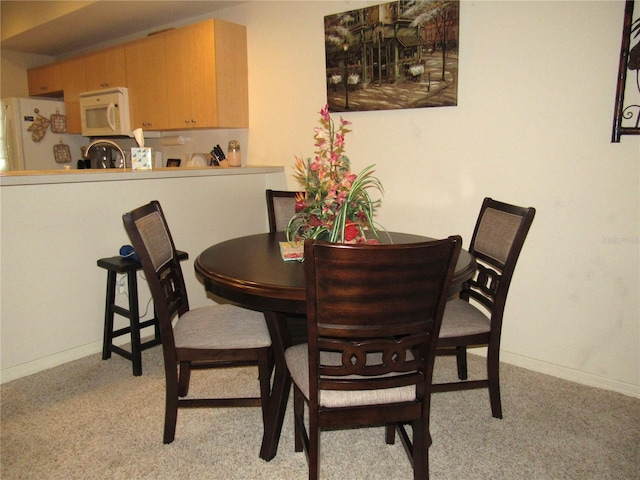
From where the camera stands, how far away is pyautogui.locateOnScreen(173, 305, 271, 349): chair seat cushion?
5.88 ft

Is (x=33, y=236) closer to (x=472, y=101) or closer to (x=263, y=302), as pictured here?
(x=263, y=302)

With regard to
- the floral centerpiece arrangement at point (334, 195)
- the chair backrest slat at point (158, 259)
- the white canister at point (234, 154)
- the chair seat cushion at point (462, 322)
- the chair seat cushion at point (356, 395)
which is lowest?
the chair seat cushion at point (356, 395)

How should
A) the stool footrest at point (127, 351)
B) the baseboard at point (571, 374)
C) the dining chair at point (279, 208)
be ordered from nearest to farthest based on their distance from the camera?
the baseboard at point (571, 374) → the stool footrest at point (127, 351) → the dining chair at point (279, 208)

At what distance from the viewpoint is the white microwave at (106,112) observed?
421 centimetres

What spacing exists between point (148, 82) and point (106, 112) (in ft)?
2.16

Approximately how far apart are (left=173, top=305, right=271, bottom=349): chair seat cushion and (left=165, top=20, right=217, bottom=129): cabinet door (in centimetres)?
205

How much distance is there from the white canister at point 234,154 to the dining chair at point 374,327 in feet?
7.89

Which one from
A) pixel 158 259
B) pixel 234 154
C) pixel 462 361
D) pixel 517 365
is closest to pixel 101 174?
pixel 158 259

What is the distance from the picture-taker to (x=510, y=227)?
1970mm

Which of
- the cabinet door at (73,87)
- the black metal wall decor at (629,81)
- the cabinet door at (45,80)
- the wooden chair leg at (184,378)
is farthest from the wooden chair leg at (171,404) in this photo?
the cabinet door at (45,80)

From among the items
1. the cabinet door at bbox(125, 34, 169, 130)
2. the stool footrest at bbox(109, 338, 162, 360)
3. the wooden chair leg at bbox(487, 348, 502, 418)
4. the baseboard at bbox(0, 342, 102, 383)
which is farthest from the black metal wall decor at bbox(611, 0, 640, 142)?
the cabinet door at bbox(125, 34, 169, 130)

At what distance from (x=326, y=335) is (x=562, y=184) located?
1700 mm

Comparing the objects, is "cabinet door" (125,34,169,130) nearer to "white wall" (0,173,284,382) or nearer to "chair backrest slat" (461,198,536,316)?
"white wall" (0,173,284,382)

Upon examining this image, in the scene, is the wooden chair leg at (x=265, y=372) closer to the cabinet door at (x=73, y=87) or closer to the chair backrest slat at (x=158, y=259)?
the chair backrest slat at (x=158, y=259)
